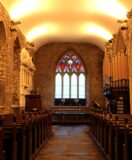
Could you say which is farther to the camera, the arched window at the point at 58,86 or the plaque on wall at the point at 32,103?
the arched window at the point at 58,86

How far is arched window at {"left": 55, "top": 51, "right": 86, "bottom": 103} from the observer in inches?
711

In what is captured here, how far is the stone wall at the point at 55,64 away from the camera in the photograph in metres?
17.7

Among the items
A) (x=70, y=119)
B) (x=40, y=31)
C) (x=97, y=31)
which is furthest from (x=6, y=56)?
(x=70, y=119)

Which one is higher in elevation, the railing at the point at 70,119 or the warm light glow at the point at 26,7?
the warm light glow at the point at 26,7

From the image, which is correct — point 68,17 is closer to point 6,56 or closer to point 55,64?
point 6,56

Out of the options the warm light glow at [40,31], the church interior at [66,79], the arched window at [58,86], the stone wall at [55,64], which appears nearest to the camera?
the church interior at [66,79]

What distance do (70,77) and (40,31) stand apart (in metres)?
4.69

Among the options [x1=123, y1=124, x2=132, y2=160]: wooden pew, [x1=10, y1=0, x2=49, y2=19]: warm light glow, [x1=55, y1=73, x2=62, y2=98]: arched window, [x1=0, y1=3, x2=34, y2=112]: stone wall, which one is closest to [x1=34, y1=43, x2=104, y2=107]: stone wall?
[x1=55, y1=73, x2=62, y2=98]: arched window

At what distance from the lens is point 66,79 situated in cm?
1817

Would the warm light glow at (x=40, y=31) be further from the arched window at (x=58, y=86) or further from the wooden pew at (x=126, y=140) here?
the wooden pew at (x=126, y=140)

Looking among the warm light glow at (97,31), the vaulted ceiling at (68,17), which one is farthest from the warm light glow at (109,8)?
the warm light glow at (97,31)

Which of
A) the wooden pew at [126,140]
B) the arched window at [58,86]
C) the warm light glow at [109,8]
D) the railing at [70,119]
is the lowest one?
the railing at [70,119]

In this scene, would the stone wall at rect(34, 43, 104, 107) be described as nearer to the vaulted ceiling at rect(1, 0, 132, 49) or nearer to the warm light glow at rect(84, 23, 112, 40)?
the vaulted ceiling at rect(1, 0, 132, 49)

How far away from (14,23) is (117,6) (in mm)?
3900
